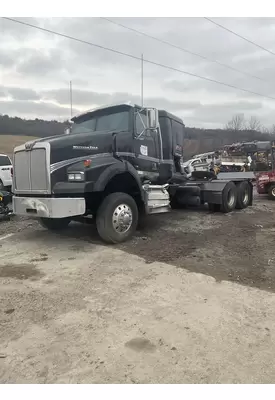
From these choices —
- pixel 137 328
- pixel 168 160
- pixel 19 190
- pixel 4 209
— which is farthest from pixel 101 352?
pixel 4 209

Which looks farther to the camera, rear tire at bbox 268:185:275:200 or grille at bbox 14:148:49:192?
rear tire at bbox 268:185:275:200

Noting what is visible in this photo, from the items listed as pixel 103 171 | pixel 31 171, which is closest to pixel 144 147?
pixel 103 171

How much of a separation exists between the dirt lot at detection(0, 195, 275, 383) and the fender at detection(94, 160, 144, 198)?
3.75 ft

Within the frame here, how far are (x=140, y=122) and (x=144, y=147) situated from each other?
0.58 meters

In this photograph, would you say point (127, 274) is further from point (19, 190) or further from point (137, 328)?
point (19, 190)

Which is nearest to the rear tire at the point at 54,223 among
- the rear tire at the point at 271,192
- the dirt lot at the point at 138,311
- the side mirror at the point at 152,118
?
the dirt lot at the point at 138,311

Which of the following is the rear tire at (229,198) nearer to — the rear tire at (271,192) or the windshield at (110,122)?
the windshield at (110,122)

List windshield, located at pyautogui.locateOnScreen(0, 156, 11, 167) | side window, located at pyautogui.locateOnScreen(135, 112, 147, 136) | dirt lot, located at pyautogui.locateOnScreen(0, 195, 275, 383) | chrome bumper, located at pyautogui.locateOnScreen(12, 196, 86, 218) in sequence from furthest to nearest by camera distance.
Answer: windshield, located at pyautogui.locateOnScreen(0, 156, 11, 167), side window, located at pyautogui.locateOnScreen(135, 112, 147, 136), chrome bumper, located at pyautogui.locateOnScreen(12, 196, 86, 218), dirt lot, located at pyautogui.locateOnScreen(0, 195, 275, 383)

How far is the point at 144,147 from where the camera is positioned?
25.9 feet

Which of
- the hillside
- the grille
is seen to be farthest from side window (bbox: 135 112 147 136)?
the hillside

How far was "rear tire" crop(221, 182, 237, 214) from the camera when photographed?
411 inches

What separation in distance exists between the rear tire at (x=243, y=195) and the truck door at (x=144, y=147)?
13.7ft

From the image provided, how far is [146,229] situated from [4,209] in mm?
4215

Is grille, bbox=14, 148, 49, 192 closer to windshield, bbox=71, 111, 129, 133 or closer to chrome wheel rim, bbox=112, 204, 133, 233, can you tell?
chrome wheel rim, bbox=112, 204, 133, 233
